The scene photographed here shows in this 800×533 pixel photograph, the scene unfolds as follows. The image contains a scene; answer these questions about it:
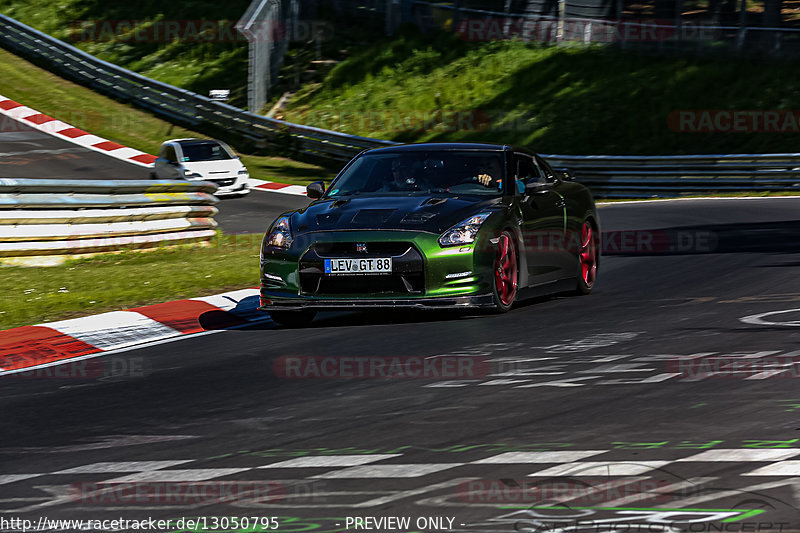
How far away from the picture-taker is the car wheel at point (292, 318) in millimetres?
9945

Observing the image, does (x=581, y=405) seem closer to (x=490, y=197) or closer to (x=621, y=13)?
(x=490, y=197)

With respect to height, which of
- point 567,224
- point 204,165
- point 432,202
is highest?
point 432,202

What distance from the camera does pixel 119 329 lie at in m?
9.85

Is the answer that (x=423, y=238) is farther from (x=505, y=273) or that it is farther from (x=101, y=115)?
(x=101, y=115)

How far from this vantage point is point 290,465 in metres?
5.13

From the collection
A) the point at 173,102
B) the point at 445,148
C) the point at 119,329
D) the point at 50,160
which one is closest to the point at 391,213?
the point at 445,148

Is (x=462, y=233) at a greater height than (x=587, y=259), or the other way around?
(x=462, y=233)

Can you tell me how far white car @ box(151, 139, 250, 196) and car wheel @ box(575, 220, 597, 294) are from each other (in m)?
15.8

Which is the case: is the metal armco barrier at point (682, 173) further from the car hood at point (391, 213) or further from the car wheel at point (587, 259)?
the car hood at point (391, 213)

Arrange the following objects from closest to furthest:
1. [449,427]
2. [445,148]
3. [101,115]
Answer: [449,427], [445,148], [101,115]

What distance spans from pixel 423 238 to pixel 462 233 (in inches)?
13.1

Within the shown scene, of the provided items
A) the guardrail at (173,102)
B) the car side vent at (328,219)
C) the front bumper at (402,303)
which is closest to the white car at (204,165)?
the guardrail at (173,102)

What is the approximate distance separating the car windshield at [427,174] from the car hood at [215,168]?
53.1 feet

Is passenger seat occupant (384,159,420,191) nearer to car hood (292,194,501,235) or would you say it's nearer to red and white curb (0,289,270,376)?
car hood (292,194,501,235)
